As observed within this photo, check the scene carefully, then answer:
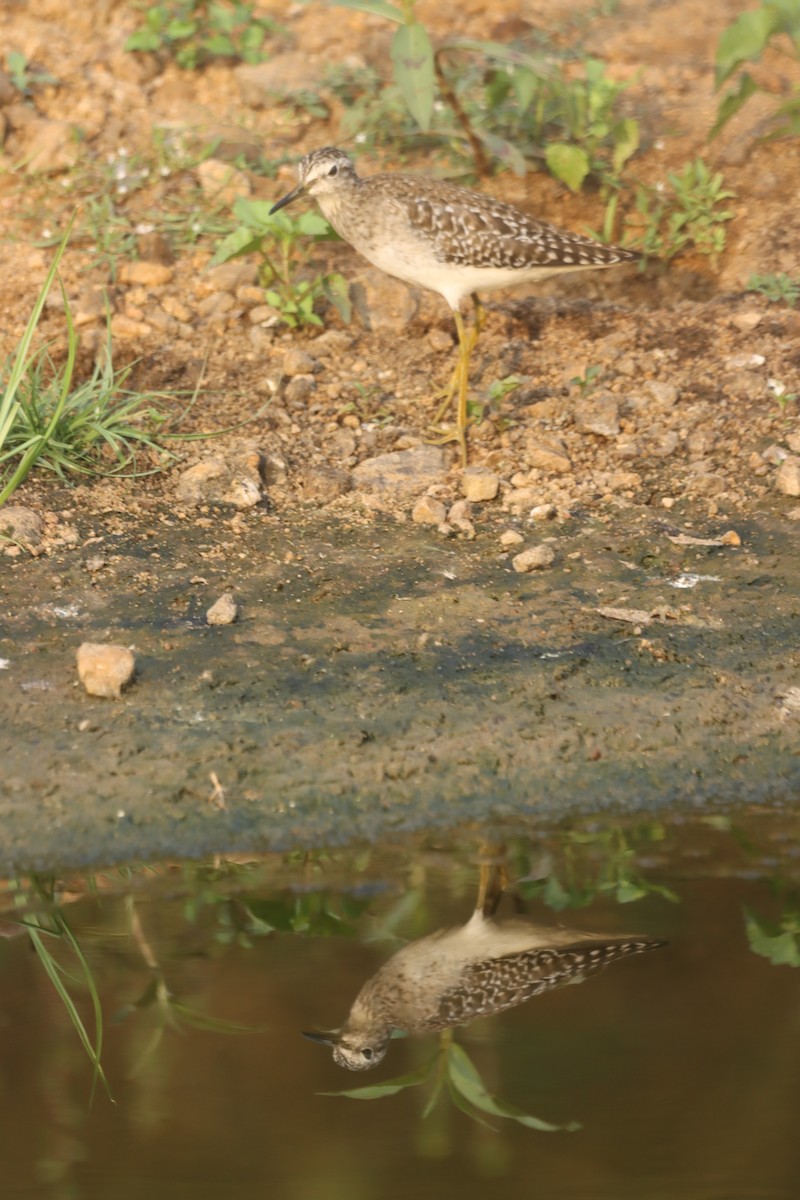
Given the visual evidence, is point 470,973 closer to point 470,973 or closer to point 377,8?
point 470,973

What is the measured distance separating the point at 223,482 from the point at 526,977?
7.91 feet

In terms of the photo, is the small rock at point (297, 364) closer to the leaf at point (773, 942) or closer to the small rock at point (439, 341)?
the small rock at point (439, 341)

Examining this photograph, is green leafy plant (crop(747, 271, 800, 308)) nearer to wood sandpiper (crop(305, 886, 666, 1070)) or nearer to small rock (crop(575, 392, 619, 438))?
small rock (crop(575, 392, 619, 438))

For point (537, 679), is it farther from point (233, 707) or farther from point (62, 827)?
point (62, 827)

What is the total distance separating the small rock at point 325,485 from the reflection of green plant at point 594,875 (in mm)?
1877

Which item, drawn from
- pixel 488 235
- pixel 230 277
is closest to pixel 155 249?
pixel 230 277

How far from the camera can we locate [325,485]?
5586 mm

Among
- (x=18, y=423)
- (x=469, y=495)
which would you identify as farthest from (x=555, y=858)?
(x=18, y=423)

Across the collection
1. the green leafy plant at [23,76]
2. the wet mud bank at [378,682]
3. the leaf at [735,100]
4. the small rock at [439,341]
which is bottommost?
the wet mud bank at [378,682]

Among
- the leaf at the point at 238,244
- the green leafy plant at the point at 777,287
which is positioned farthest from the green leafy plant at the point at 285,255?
the green leafy plant at the point at 777,287

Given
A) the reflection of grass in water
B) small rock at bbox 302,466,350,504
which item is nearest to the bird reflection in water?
the reflection of grass in water

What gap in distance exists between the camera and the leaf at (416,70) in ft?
20.7

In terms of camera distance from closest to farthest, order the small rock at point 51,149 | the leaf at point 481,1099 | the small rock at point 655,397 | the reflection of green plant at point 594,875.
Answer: the leaf at point 481,1099 → the reflection of green plant at point 594,875 → the small rock at point 655,397 → the small rock at point 51,149

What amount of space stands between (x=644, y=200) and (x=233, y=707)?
11.8 ft
